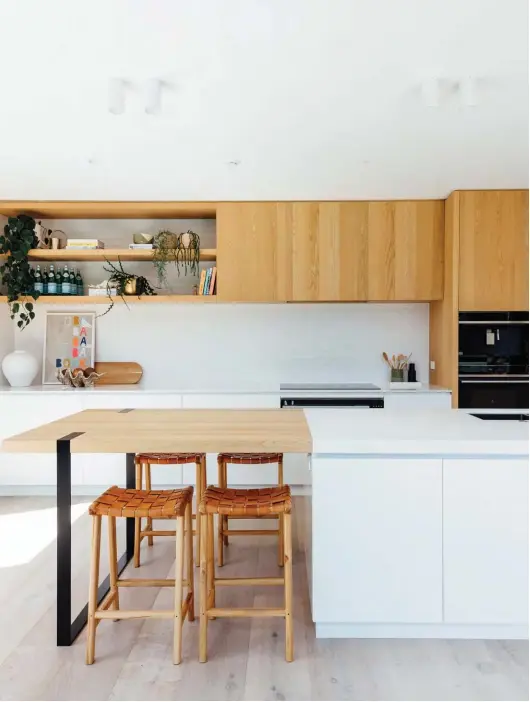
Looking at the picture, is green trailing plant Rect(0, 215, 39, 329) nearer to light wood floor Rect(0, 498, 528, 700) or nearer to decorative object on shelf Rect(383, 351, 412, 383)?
light wood floor Rect(0, 498, 528, 700)

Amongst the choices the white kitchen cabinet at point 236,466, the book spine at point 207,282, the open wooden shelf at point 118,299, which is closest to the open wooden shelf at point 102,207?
the book spine at point 207,282

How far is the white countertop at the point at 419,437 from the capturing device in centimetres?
214

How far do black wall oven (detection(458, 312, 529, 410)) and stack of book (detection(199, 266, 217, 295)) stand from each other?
6.61 ft

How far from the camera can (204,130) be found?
2.98 metres

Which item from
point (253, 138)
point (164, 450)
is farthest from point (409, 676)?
point (253, 138)

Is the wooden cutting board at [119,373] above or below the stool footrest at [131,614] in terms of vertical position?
above

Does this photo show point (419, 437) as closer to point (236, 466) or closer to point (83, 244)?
point (236, 466)

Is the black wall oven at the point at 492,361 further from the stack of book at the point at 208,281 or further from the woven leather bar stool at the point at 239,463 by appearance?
the stack of book at the point at 208,281

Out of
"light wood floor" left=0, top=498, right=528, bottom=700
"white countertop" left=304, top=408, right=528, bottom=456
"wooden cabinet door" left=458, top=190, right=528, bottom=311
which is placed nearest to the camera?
"light wood floor" left=0, top=498, right=528, bottom=700

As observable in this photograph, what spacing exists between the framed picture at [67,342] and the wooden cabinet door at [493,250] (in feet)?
10.6

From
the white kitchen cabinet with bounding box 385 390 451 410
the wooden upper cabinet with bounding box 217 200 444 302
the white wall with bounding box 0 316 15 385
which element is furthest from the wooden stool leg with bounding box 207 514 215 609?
the white wall with bounding box 0 316 15 385

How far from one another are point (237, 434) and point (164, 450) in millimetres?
324

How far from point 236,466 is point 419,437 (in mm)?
2317

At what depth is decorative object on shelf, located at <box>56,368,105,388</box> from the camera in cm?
452
